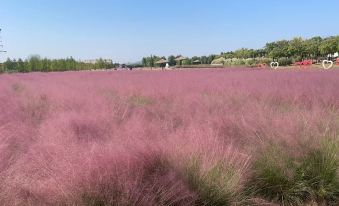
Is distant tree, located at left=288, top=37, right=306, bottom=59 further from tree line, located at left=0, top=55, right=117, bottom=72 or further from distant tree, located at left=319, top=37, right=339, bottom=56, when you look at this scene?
tree line, located at left=0, top=55, right=117, bottom=72

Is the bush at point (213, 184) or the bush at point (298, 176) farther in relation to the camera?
the bush at point (298, 176)

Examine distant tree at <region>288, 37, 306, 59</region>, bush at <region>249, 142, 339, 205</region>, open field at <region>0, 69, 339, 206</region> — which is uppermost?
distant tree at <region>288, 37, 306, 59</region>

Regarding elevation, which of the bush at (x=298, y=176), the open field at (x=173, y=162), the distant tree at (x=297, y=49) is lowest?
the bush at (x=298, y=176)

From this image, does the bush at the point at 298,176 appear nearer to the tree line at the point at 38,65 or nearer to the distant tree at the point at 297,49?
the distant tree at the point at 297,49

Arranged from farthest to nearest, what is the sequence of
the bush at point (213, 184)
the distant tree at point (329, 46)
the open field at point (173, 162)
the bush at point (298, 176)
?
the distant tree at point (329, 46)
the bush at point (298, 176)
the bush at point (213, 184)
the open field at point (173, 162)

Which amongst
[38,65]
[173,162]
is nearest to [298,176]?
[173,162]

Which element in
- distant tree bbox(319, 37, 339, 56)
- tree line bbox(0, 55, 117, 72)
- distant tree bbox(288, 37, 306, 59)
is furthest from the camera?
tree line bbox(0, 55, 117, 72)

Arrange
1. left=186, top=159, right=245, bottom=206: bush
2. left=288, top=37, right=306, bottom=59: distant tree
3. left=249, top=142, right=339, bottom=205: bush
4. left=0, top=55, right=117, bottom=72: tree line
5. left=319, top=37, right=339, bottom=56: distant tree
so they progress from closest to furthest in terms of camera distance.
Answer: left=186, top=159, right=245, bottom=206: bush < left=249, top=142, right=339, bottom=205: bush < left=319, top=37, right=339, bottom=56: distant tree < left=288, top=37, right=306, bottom=59: distant tree < left=0, top=55, right=117, bottom=72: tree line

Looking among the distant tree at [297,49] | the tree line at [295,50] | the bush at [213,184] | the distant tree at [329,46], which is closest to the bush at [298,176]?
the bush at [213,184]

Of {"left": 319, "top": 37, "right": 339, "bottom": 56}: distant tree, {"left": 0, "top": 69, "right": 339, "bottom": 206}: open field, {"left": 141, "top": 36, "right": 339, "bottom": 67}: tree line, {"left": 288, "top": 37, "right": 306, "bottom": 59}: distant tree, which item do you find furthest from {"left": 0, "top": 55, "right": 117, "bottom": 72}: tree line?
{"left": 0, "top": 69, "right": 339, "bottom": 206}: open field

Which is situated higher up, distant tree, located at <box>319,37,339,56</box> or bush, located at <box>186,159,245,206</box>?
distant tree, located at <box>319,37,339,56</box>

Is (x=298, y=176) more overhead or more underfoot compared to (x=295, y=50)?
more underfoot

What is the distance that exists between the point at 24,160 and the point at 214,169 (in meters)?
1.54

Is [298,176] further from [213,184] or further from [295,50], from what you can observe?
[295,50]
